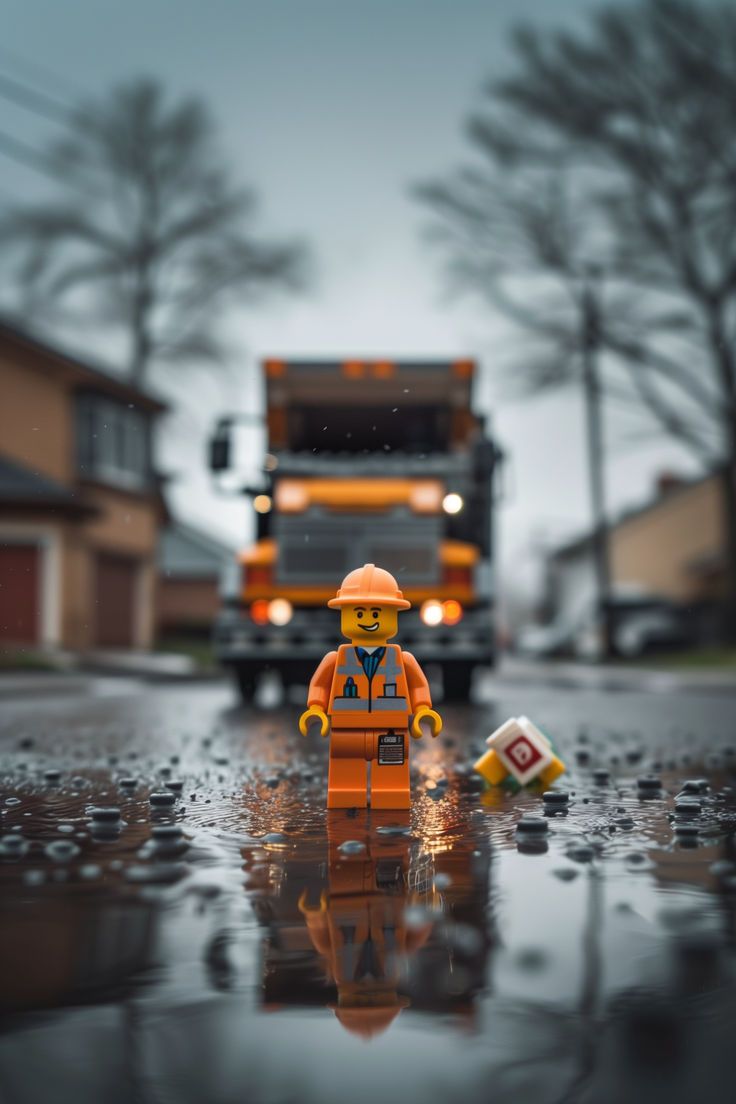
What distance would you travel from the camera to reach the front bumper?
11609mm

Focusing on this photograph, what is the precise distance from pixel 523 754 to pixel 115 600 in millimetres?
26837

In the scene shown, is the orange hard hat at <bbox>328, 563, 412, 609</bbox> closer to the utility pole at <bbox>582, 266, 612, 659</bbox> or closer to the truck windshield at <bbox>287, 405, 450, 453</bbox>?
the truck windshield at <bbox>287, 405, 450, 453</bbox>

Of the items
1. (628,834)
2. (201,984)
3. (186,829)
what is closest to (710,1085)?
(201,984)

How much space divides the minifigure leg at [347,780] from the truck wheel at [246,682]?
26.0 ft

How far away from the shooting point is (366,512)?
38.8 ft

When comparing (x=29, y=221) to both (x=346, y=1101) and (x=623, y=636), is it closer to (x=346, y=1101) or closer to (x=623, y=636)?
(x=623, y=636)

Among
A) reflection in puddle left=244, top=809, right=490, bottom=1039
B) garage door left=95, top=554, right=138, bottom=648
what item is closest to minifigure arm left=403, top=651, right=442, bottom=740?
reflection in puddle left=244, top=809, right=490, bottom=1039

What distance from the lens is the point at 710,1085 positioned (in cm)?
196

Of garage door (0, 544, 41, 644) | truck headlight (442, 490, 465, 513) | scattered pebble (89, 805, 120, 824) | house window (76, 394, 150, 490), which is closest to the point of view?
scattered pebble (89, 805, 120, 824)

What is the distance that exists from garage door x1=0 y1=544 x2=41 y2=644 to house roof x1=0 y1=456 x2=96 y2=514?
121 cm

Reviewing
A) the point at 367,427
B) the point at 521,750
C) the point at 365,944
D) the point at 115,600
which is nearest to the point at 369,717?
the point at 521,750

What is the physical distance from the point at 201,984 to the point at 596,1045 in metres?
0.81

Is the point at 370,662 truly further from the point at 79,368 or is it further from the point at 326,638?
the point at 79,368

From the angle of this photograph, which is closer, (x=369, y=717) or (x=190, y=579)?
(x=369, y=717)
